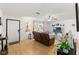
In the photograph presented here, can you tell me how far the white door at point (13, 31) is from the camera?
1.46 metres

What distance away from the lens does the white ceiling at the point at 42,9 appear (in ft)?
4.86

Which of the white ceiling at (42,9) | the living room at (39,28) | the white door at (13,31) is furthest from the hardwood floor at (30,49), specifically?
the white ceiling at (42,9)

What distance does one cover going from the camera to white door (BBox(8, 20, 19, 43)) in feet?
4.80

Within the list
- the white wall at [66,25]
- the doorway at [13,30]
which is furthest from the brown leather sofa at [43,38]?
the doorway at [13,30]

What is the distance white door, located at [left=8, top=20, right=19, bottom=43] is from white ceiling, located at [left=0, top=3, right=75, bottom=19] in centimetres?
16

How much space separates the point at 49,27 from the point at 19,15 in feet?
1.64

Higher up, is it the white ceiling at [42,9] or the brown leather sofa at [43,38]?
the white ceiling at [42,9]

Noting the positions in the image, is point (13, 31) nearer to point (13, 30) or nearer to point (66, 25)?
point (13, 30)

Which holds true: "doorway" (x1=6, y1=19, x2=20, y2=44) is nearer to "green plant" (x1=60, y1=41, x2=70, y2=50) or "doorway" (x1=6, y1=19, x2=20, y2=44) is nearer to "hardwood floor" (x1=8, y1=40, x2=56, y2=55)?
"hardwood floor" (x1=8, y1=40, x2=56, y2=55)

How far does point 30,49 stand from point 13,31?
0.39 m

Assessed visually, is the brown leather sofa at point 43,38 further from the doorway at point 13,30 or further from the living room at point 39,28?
the doorway at point 13,30

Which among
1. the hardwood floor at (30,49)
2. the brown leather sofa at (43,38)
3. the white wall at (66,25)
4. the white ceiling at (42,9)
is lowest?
the hardwood floor at (30,49)
